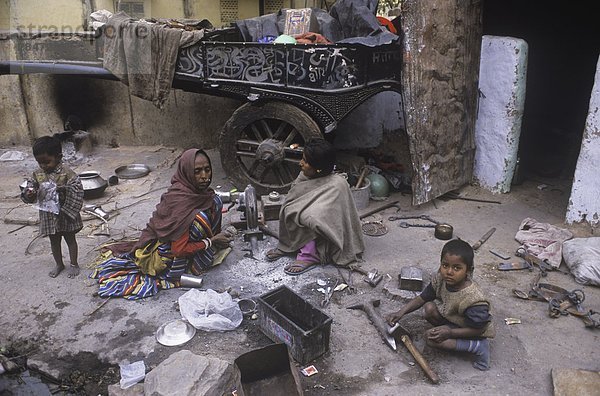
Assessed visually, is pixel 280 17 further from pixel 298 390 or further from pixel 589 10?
pixel 298 390

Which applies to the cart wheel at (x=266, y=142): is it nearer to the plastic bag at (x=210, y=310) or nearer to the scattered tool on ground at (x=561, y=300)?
the plastic bag at (x=210, y=310)

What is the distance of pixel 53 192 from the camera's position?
4.36 m

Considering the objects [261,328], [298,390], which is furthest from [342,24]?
[298,390]

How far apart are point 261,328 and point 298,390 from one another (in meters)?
0.93

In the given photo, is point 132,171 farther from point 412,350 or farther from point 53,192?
point 412,350

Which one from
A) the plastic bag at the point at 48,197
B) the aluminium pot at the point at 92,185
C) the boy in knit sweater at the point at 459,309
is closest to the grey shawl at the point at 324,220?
the boy in knit sweater at the point at 459,309

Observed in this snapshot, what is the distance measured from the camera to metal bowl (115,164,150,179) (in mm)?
7625

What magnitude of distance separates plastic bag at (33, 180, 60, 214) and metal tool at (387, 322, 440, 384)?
3081 millimetres

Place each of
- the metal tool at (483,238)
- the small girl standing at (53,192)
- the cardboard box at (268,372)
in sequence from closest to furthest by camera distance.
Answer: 1. the cardboard box at (268,372)
2. the small girl standing at (53,192)
3. the metal tool at (483,238)

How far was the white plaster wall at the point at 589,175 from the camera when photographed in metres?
5.26

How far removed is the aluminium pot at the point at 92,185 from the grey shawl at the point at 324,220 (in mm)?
3081

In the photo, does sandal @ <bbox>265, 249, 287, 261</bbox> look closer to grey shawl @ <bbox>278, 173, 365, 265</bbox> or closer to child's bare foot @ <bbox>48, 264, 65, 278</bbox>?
grey shawl @ <bbox>278, 173, 365, 265</bbox>

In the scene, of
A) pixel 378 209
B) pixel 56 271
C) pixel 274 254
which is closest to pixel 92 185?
pixel 56 271

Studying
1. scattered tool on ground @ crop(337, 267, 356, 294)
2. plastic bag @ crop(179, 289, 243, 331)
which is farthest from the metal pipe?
scattered tool on ground @ crop(337, 267, 356, 294)
